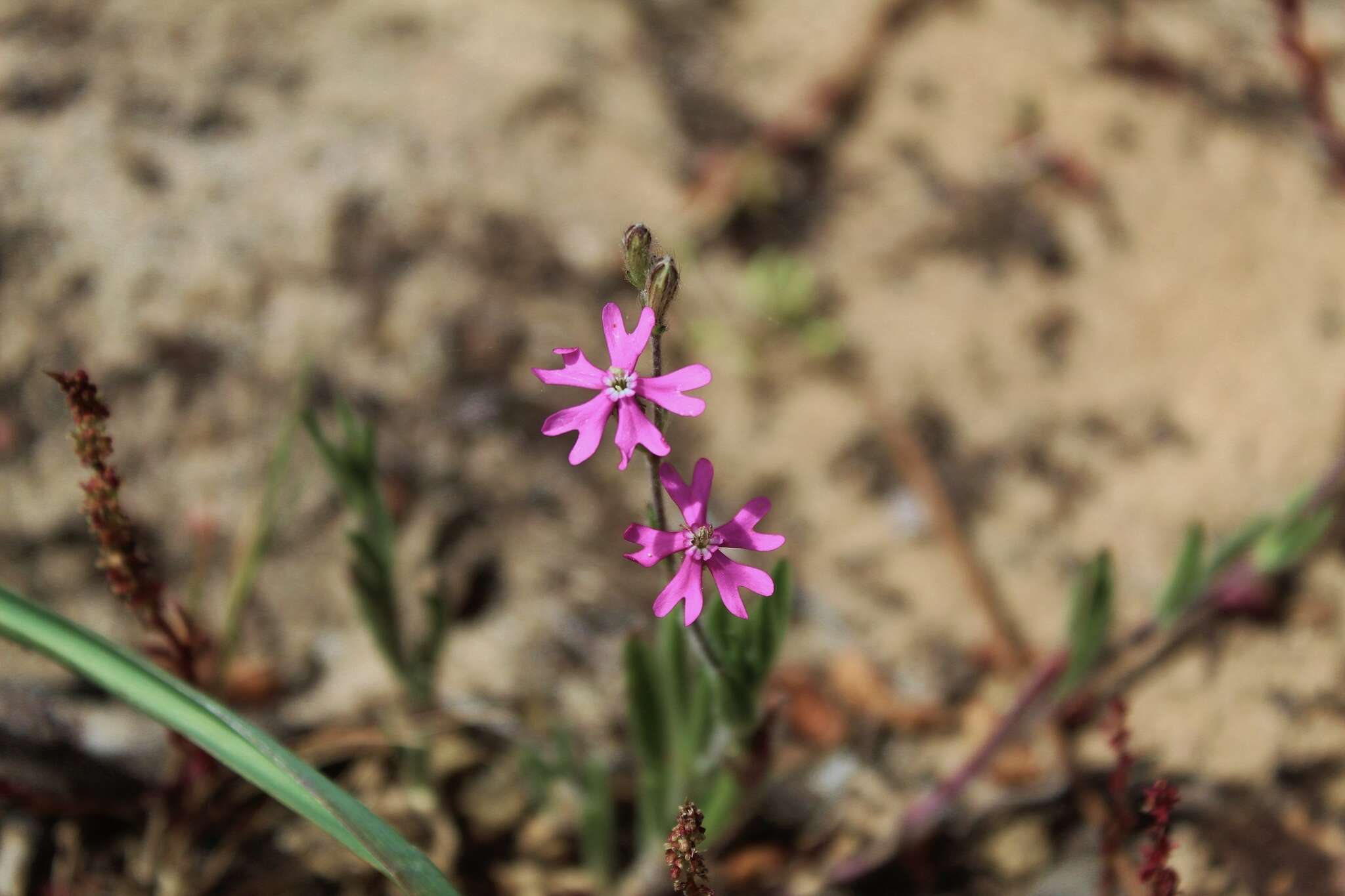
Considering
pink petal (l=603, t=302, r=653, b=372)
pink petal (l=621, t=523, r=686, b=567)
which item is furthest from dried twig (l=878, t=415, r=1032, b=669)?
pink petal (l=603, t=302, r=653, b=372)

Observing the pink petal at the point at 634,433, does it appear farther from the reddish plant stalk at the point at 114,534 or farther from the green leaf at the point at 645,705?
the reddish plant stalk at the point at 114,534

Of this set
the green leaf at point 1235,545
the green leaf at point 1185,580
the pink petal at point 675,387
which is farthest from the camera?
the green leaf at point 1235,545

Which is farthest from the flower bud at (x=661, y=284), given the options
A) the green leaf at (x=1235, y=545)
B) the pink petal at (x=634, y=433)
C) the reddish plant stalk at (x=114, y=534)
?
the green leaf at (x=1235, y=545)

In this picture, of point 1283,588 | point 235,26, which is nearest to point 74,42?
point 235,26

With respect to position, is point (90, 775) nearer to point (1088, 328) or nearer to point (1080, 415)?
point (1080, 415)

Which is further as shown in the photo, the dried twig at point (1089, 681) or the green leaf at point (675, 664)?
the dried twig at point (1089, 681)

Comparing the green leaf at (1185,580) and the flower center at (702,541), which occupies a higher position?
the green leaf at (1185,580)

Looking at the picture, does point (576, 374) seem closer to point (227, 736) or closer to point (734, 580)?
point (734, 580)
